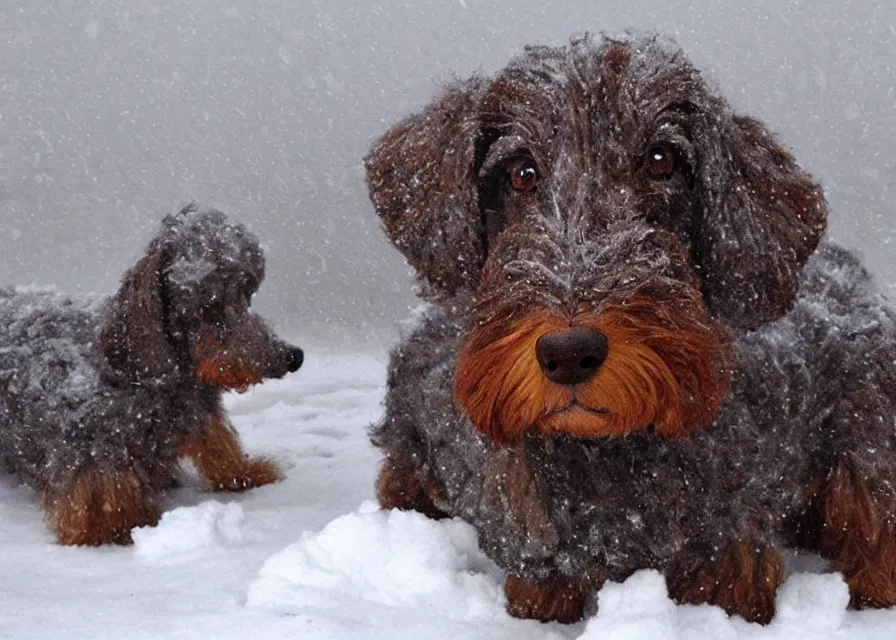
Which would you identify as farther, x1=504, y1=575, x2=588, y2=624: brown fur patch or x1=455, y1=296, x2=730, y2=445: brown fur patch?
x1=504, y1=575, x2=588, y2=624: brown fur patch

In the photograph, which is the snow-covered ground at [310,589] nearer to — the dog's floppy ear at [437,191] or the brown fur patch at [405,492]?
the brown fur patch at [405,492]

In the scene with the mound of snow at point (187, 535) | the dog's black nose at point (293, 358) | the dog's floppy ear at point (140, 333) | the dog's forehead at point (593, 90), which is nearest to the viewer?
the dog's forehead at point (593, 90)

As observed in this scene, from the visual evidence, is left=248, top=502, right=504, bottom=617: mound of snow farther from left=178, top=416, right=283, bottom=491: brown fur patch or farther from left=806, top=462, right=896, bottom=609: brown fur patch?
left=178, top=416, right=283, bottom=491: brown fur patch

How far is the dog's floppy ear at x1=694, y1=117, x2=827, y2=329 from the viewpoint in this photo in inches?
121

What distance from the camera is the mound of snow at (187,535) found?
4.15 meters

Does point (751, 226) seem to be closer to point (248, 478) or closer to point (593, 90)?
point (593, 90)

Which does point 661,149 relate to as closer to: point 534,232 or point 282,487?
point 534,232

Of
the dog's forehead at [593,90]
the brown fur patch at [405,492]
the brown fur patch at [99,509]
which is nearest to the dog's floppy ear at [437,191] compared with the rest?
the dog's forehead at [593,90]

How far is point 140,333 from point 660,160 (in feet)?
8.03

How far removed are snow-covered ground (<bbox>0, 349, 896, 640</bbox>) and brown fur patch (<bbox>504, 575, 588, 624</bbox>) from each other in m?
0.04

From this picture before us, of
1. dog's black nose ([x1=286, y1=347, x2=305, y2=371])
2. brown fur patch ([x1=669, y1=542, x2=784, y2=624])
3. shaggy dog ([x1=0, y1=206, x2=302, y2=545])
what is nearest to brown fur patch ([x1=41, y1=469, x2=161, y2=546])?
shaggy dog ([x1=0, y1=206, x2=302, y2=545])

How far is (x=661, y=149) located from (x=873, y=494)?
1382mm

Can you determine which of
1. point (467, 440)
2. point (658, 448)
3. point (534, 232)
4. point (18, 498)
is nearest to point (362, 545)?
point (467, 440)

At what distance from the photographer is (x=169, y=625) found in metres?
3.39
